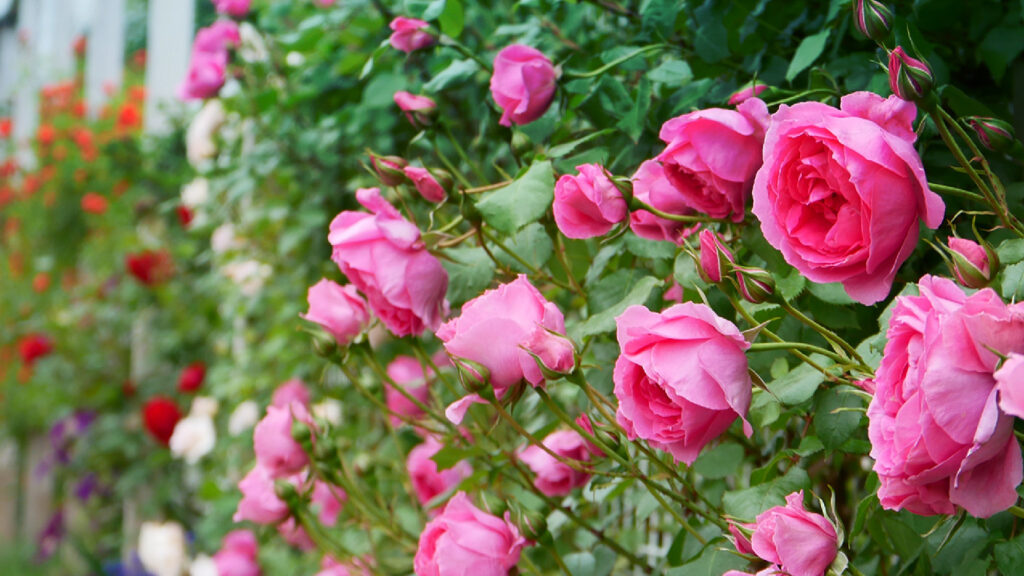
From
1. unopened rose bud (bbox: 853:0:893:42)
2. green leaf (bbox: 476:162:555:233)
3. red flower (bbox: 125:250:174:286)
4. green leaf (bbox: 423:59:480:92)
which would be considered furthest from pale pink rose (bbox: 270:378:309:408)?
red flower (bbox: 125:250:174:286)

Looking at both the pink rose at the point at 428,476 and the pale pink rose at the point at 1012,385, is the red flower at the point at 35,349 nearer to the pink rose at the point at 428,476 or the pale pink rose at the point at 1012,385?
the pink rose at the point at 428,476

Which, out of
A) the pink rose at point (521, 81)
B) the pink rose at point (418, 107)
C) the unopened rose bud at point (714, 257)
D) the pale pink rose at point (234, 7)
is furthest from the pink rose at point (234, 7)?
the unopened rose bud at point (714, 257)

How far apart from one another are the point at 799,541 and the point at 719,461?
0.24 meters

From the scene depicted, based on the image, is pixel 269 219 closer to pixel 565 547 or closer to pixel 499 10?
pixel 499 10

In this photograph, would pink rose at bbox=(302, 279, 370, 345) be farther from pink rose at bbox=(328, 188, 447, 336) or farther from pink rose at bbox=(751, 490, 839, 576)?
pink rose at bbox=(751, 490, 839, 576)

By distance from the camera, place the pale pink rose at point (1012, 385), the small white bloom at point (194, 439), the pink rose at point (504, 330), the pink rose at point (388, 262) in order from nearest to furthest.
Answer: the pale pink rose at point (1012, 385) < the pink rose at point (504, 330) < the pink rose at point (388, 262) < the small white bloom at point (194, 439)

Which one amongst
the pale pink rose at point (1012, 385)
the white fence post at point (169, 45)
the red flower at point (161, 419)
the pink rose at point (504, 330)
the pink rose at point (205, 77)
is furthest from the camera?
the white fence post at point (169, 45)

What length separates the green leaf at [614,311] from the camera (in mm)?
555

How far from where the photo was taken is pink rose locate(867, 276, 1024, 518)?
0.32 metres

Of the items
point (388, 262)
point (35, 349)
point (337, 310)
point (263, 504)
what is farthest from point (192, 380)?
point (388, 262)

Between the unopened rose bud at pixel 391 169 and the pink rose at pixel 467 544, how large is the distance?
236 millimetres

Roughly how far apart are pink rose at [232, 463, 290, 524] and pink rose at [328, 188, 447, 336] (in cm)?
26

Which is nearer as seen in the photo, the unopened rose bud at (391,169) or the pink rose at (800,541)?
the pink rose at (800,541)

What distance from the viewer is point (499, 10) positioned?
112cm
